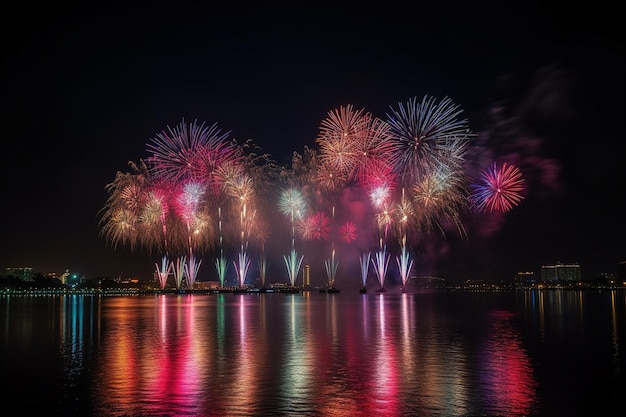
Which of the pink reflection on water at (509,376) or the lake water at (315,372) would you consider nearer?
the lake water at (315,372)

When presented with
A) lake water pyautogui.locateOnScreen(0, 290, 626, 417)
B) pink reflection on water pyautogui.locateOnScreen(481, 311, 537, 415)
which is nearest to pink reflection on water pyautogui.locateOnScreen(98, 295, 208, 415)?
lake water pyautogui.locateOnScreen(0, 290, 626, 417)

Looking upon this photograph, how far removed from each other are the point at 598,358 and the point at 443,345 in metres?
6.62

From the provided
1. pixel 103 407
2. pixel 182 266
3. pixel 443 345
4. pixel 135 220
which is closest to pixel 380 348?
pixel 443 345

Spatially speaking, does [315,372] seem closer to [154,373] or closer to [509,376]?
[154,373]

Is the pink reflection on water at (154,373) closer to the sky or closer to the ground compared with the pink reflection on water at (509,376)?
closer to the sky

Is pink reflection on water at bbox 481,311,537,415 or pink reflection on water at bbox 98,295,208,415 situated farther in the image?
pink reflection on water at bbox 481,311,537,415

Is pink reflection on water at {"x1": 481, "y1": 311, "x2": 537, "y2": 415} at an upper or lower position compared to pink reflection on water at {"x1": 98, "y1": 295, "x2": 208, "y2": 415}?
lower

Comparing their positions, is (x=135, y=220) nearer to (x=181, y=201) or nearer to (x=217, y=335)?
(x=181, y=201)

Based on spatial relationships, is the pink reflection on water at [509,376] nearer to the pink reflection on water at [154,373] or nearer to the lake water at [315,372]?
the lake water at [315,372]

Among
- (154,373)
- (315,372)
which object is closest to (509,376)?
(315,372)

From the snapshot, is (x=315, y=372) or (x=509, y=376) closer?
(x=509, y=376)

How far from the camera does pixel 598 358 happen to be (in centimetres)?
2562

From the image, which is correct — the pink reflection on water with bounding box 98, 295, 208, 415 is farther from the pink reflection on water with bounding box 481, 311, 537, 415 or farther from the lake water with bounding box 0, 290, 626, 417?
the pink reflection on water with bounding box 481, 311, 537, 415

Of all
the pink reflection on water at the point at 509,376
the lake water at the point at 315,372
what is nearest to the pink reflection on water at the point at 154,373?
the lake water at the point at 315,372
